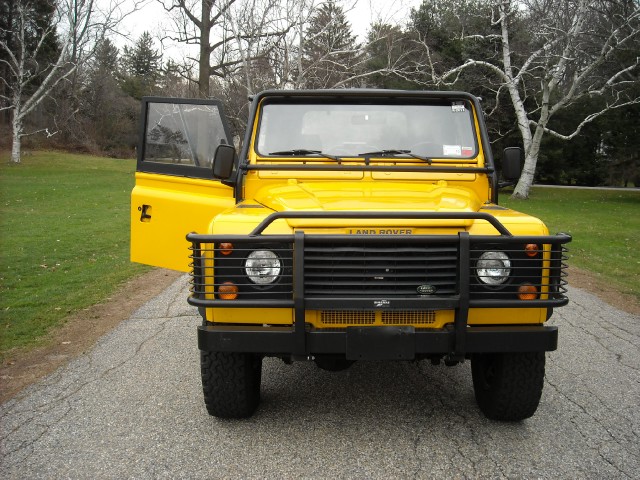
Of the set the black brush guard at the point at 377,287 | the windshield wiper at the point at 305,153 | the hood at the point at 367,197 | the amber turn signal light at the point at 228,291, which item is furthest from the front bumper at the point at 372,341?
the windshield wiper at the point at 305,153

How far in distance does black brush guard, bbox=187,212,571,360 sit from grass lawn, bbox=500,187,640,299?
5.87 metres

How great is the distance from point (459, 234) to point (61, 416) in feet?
8.85

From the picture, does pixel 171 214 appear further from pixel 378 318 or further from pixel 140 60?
pixel 140 60

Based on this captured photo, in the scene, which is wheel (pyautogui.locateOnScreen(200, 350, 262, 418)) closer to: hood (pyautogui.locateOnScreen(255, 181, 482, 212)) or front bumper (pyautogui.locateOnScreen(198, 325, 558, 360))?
front bumper (pyautogui.locateOnScreen(198, 325, 558, 360))

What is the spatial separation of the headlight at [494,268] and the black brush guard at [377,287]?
0.04 m

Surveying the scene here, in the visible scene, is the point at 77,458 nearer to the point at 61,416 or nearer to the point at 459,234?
the point at 61,416

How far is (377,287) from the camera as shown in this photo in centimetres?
342

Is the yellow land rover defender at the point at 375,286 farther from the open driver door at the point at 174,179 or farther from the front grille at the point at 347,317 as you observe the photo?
the open driver door at the point at 174,179

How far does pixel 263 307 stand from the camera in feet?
10.9

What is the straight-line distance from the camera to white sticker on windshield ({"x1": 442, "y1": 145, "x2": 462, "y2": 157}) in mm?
4727

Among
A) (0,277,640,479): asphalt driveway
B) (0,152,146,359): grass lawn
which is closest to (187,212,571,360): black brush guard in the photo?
(0,277,640,479): asphalt driveway

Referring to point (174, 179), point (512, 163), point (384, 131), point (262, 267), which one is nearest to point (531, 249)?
point (262, 267)

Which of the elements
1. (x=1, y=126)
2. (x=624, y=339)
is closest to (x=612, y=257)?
(x=624, y=339)

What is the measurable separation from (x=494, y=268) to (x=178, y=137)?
2889 mm
